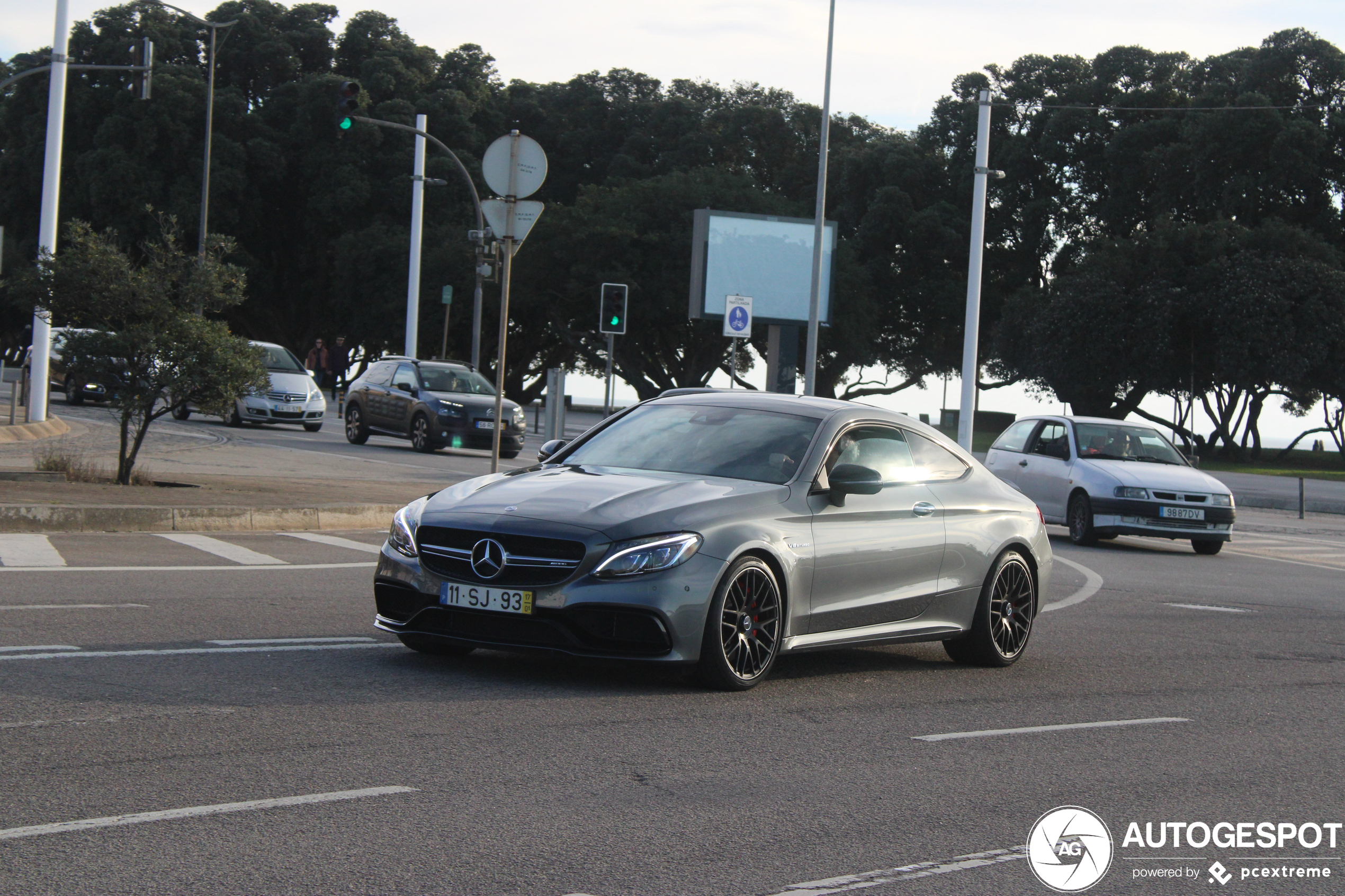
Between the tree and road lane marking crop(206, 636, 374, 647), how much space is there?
8055mm

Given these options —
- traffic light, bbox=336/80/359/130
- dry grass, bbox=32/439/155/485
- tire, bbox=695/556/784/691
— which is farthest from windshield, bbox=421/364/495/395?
tire, bbox=695/556/784/691

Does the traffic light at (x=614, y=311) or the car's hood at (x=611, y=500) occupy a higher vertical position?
the traffic light at (x=614, y=311)

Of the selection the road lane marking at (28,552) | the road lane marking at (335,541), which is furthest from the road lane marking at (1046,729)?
the road lane marking at (335,541)

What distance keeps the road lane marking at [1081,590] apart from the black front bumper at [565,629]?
15.0ft

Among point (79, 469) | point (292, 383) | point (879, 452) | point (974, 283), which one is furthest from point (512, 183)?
point (974, 283)

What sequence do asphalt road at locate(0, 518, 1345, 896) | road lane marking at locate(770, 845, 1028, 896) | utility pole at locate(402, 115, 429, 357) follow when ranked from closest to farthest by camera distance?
→ road lane marking at locate(770, 845, 1028, 896), asphalt road at locate(0, 518, 1345, 896), utility pole at locate(402, 115, 429, 357)

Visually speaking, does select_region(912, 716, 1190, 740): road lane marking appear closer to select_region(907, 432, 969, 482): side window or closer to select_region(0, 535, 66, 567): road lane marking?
select_region(907, 432, 969, 482): side window

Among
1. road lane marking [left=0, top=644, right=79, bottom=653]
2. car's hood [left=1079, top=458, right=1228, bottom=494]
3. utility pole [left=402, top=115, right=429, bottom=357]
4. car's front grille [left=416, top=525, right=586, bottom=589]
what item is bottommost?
road lane marking [left=0, top=644, right=79, bottom=653]

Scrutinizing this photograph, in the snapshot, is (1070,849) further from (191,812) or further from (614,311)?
(614,311)

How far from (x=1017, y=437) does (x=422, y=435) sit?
12.3 m

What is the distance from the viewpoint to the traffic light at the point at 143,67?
26.5 m

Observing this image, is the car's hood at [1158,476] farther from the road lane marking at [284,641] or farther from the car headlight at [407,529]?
the car headlight at [407,529]

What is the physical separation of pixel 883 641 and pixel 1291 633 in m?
4.58

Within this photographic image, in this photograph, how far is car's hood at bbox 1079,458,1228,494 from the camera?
18688 millimetres
